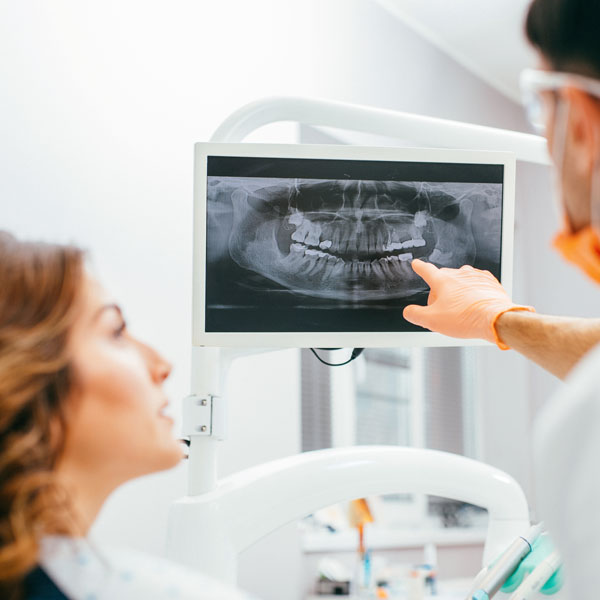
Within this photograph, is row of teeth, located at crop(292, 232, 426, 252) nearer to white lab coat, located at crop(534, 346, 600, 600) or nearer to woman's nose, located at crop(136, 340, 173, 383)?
woman's nose, located at crop(136, 340, 173, 383)

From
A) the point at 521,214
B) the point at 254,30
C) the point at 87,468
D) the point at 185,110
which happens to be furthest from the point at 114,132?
the point at 521,214

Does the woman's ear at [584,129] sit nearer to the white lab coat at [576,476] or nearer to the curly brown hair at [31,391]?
the white lab coat at [576,476]

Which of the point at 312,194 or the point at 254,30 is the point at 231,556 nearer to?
the point at 312,194

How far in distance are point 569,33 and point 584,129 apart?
0.11 metres

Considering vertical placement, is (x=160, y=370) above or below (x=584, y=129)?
below

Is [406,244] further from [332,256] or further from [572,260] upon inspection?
[572,260]

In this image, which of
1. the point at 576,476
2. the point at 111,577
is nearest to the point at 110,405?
the point at 111,577

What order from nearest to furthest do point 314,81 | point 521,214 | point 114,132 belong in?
point 114,132 < point 314,81 < point 521,214

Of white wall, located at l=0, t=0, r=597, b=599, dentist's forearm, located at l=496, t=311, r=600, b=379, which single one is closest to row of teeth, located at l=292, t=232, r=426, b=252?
dentist's forearm, located at l=496, t=311, r=600, b=379

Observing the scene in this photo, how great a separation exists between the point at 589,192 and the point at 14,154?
57.6 inches

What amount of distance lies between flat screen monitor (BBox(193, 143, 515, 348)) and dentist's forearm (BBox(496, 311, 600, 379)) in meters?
0.14

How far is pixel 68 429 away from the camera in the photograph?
912 millimetres

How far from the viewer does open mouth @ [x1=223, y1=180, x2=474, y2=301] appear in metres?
1.41

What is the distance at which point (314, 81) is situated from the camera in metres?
3.15
